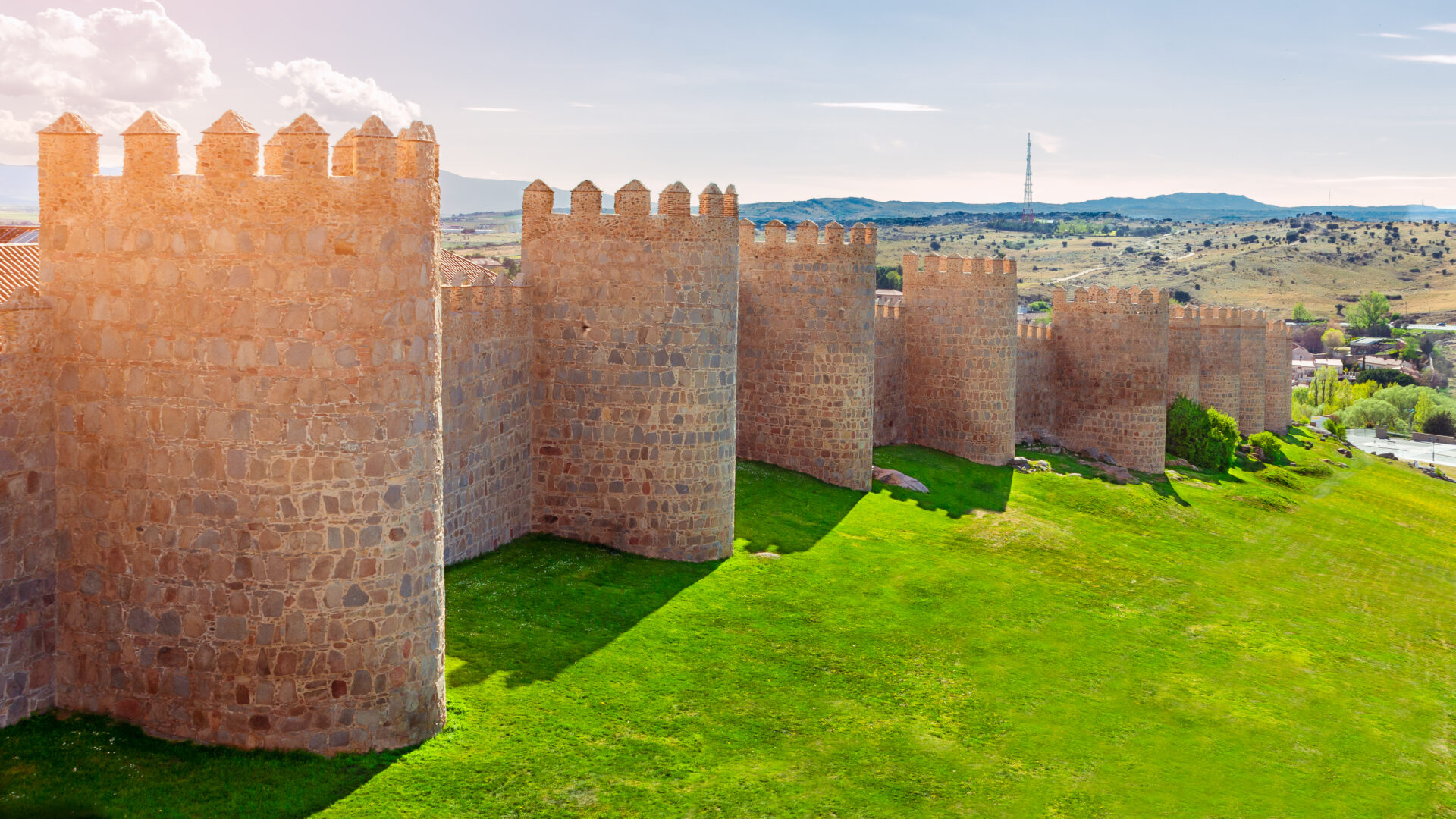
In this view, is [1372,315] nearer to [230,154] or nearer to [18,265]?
[18,265]

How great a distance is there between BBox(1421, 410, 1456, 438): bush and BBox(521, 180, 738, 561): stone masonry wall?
220 ft

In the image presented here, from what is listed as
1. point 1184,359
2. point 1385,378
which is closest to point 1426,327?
point 1385,378

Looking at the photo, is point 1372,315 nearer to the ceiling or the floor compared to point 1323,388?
nearer to the ceiling

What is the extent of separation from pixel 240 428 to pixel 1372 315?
427 ft

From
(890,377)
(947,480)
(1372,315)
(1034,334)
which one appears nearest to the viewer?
(947,480)

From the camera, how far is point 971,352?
32.1 m

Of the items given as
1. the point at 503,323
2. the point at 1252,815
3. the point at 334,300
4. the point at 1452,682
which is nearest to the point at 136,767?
the point at 334,300

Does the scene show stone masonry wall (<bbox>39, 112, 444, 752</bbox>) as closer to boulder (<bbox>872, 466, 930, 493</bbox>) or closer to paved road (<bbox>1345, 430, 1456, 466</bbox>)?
boulder (<bbox>872, 466, 930, 493</bbox>)

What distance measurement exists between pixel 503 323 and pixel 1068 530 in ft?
47.0

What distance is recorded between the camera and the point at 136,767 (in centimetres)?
1058

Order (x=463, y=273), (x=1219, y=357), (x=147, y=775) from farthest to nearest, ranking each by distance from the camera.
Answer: (x=1219, y=357) < (x=463, y=273) < (x=147, y=775)

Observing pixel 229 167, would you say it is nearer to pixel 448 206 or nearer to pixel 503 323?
pixel 503 323

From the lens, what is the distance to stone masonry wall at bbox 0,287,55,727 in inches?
426

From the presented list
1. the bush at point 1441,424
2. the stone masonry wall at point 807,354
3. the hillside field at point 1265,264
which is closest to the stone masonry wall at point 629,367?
the stone masonry wall at point 807,354
